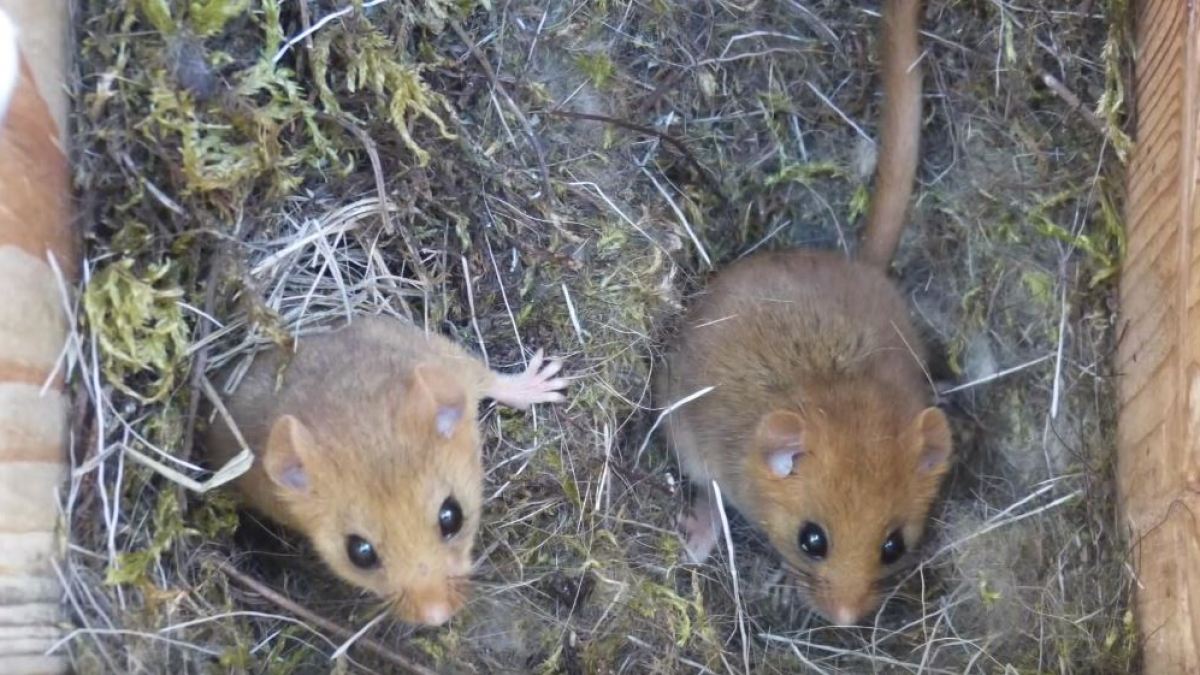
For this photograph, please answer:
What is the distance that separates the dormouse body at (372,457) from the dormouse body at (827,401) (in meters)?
0.89

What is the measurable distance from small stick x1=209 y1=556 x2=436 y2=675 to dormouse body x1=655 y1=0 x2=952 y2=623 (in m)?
1.01

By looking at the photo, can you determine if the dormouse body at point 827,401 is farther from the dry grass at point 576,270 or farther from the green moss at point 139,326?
the green moss at point 139,326

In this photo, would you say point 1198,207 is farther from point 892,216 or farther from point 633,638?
point 633,638

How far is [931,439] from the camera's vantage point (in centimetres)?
343

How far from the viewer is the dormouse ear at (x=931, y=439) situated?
11.1 feet

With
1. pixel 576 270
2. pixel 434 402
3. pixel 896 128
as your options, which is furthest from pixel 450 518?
pixel 896 128

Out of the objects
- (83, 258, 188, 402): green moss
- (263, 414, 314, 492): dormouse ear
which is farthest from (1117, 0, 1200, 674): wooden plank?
(83, 258, 188, 402): green moss

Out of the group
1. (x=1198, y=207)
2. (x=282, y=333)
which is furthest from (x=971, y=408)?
(x=282, y=333)

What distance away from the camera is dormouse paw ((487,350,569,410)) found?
3533 millimetres

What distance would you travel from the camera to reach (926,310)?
4094 mm

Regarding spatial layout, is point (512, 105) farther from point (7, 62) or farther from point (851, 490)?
point (851, 490)

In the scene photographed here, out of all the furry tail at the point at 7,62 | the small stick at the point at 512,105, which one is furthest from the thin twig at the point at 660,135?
the furry tail at the point at 7,62

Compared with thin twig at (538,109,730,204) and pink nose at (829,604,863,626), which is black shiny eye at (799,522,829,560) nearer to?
pink nose at (829,604,863,626)

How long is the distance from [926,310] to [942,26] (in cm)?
100
